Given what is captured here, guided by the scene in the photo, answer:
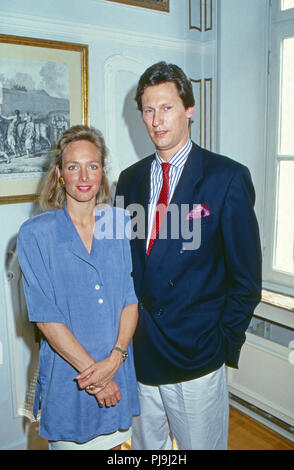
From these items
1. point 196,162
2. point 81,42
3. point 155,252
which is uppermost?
point 81,42

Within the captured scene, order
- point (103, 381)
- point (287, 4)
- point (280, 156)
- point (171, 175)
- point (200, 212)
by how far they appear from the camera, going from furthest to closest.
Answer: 1. point (280, 156)
2. point (287, 4)
3. point (171, 175)
4. point (200, 212)
5. point (103, 381)

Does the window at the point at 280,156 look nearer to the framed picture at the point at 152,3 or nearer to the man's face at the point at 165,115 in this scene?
the framed picture at the point at 152,3

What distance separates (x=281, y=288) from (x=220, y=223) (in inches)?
59.8

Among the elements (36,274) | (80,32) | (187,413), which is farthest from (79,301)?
(80,32)

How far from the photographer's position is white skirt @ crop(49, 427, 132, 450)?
1649 mm

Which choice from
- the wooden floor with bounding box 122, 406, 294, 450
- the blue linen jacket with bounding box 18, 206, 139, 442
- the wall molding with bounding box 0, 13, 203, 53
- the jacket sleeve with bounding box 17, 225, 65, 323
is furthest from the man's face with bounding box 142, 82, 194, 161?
the wooden floor with bounding box 122, 406, 294, 450

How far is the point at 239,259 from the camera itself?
1.75m

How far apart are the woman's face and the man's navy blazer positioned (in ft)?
1.13

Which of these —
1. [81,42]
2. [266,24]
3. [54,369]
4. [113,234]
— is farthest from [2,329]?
[266,24]

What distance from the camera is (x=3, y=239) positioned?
2395 mm

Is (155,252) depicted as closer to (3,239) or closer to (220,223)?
(220,223)

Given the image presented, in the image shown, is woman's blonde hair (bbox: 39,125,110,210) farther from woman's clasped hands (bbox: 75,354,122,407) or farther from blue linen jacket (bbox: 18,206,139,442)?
woman's clasped hands (bbox: 75,354,122,407)

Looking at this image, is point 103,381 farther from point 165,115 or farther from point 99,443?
point 165,115

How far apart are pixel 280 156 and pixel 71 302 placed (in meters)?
Result: 2.04
